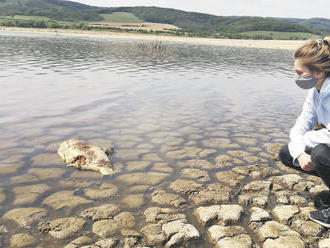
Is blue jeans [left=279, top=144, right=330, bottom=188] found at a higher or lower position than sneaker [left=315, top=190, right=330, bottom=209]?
higher

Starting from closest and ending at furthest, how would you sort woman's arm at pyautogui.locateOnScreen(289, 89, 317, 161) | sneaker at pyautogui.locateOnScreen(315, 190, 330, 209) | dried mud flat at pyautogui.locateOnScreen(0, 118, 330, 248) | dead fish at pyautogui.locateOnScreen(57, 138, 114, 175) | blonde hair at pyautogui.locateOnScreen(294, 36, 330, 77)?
dried mud flat at pyautogui.locateOnScreen(0, 118, 330, 248), blonde hair at pyautogui.locateOnScreen(294, 36, 330, 77), woman's arm at pyautogui.locateOnScreen(289, 89, 317, 161), sneaker at pyautogui.locateOnScreen(315, 190, 330, 209), dead fish at pyautogui.locateOnScreen(57, 138, 114, 175)

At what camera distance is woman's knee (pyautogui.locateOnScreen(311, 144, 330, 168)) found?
323 centimetres

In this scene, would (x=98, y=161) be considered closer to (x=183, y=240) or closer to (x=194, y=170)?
(x=194, y=170)

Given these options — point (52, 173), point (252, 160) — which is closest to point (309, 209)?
point (252, 160)

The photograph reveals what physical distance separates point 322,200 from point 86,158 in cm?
368

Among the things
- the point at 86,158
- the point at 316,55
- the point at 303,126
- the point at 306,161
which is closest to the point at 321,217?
the point at 306,161

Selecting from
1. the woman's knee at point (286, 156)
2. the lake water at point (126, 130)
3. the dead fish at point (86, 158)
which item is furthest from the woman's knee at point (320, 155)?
the dead fish at point (86, 158)

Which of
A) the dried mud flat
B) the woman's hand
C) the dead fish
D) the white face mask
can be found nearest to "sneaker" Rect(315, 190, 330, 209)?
the dried mud flat

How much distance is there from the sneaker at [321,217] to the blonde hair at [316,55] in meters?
1.67

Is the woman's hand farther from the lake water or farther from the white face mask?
the lake water

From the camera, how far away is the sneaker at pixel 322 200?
13.0ft

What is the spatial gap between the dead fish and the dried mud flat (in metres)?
0.15

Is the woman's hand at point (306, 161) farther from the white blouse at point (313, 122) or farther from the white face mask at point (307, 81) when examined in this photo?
the white face mask at point (307, 81)

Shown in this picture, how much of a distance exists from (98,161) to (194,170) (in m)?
1.62
